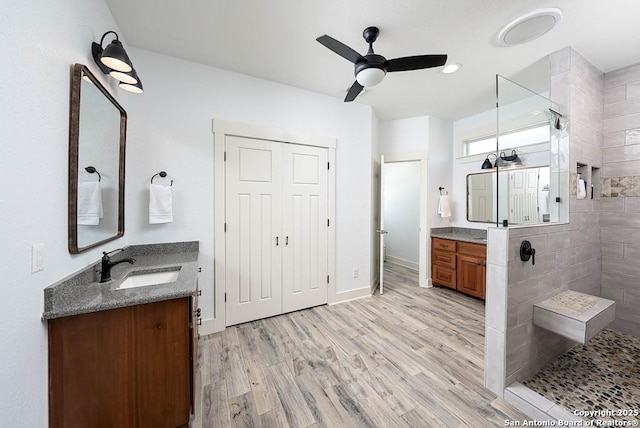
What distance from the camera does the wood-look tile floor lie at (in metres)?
1.51

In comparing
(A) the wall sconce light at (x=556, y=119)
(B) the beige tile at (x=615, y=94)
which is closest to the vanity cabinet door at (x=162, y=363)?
(A) the wall sconce light at (x=556, y=119)

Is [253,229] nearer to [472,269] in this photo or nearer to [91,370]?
[91,370]

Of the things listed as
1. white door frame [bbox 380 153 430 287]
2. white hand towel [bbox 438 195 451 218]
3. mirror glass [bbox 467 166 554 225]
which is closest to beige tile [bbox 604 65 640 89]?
mirror glass [bbox 467 166 554 225]

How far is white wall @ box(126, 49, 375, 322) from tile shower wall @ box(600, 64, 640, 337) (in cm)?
300

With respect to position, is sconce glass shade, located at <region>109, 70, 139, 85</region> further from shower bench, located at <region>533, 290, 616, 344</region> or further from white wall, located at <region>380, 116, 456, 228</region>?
white wall, located at <region>380, 116, 456, 228</region>

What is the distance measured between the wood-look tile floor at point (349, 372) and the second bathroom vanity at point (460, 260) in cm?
47

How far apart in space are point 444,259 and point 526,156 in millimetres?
2108

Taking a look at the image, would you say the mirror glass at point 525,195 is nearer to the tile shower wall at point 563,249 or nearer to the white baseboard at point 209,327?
the tile shower wall at point 563,249

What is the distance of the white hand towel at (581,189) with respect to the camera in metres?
2.23

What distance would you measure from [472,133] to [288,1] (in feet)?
11.4

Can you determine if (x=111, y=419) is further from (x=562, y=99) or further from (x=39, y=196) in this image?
(x=562, y=99)

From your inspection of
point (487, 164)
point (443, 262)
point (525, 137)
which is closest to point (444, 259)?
point (443, 262)

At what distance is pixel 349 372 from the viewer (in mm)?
1898

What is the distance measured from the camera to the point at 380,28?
6.22 feet
